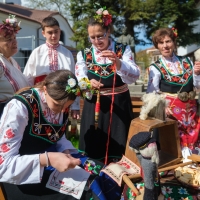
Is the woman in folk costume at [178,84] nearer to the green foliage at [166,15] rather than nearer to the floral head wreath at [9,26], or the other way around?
the floral head wreath at [9,26]

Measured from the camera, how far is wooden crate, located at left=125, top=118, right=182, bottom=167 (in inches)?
67.8

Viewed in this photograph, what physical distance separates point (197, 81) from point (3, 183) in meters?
1.77

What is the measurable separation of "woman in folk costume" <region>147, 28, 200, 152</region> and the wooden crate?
480 mm

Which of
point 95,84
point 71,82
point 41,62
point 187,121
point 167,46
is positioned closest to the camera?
point 71,82

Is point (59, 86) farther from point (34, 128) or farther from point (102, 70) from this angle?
point (102, 70)

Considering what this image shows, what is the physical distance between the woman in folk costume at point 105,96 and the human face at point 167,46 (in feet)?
1.26

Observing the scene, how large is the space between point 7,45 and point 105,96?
878mm

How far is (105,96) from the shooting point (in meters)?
2.32

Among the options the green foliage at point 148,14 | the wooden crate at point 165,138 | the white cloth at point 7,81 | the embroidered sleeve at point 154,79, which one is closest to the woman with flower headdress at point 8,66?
the white cloth at point 7,81

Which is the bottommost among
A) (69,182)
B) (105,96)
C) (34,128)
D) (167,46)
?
(69,182)

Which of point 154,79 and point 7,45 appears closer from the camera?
point 7,45

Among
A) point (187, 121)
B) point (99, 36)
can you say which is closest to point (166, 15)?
point (187, 121)

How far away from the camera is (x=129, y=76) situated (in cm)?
225

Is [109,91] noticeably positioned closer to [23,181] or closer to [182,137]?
[182,137]
